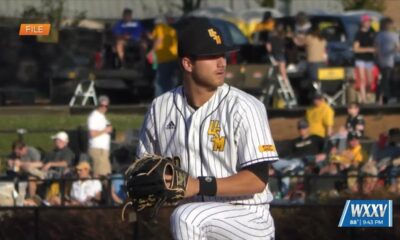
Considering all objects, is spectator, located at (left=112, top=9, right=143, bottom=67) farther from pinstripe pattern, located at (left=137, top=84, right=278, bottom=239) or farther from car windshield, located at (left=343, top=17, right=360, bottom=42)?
pinstripe pattern, located at (left=137, top=84, right=278, bottom=239)

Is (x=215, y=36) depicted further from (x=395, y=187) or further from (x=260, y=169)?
(x=395, y=187)

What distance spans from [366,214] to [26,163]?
7.15 m

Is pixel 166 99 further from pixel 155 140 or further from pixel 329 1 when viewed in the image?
pixel 329 1

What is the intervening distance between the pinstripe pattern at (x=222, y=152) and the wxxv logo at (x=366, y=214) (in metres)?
0.41

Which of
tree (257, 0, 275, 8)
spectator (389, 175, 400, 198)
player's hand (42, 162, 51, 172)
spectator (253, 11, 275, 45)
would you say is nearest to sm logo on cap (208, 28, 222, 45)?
spectator (389, 175, 400, 198)

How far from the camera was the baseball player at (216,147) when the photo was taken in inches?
224

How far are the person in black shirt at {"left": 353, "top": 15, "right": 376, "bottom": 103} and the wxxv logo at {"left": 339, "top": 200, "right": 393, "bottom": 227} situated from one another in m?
13.0

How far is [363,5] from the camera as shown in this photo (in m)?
28.9

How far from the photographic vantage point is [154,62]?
1834cm

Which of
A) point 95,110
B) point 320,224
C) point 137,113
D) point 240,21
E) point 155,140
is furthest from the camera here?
point 240,21

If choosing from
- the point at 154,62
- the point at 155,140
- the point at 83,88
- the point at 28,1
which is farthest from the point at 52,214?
the point at 154,62

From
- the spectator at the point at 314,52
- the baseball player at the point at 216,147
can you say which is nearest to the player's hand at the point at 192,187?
the baseball player at the point at 216,147

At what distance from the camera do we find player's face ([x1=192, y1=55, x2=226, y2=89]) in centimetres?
584

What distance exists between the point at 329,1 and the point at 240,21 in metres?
2.56
